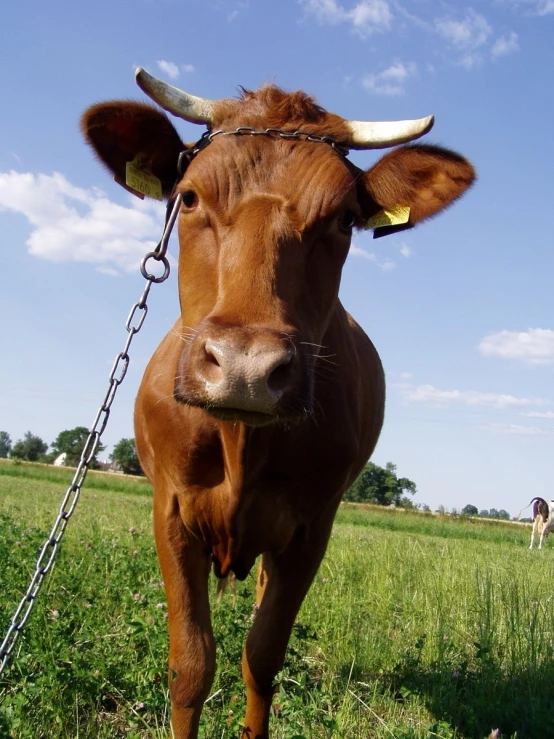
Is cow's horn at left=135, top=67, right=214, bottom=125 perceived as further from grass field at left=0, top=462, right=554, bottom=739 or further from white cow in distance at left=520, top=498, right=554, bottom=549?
white cow in distance at left=520, top=498, right=554, bottom=549

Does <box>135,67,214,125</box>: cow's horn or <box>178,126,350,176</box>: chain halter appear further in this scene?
<box>135,67,214,125</box>: cow's horn

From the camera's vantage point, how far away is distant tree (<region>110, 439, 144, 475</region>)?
96.5 m

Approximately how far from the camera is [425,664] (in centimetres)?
450

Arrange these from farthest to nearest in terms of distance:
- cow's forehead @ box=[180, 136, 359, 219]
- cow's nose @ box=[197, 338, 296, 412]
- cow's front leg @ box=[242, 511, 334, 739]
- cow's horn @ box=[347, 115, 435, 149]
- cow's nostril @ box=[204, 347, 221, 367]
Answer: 1. cow's horn @ box=[347, 115, 435, 149]
2. cow's front leg @ box=[242, 511, 334, 739]
3. cow's forehead @ box=[180, 136, 359, 219]
4. cow's nostril @ box=[204, 347, 221, 367]
5. cow's nose @ box=[197, 338, 296, 412]

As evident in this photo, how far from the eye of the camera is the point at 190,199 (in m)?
3.12

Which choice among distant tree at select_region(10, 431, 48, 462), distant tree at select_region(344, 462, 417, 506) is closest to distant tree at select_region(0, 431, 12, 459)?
distant tree at select_region(10, 431, 48, 462)

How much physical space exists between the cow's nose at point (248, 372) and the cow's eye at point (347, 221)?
3.59 ft

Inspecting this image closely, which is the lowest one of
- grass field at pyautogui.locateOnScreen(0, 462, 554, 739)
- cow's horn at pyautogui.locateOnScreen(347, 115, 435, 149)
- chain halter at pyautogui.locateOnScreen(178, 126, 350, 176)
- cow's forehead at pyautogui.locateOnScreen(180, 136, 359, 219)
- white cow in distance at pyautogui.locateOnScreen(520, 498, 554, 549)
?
grass field at pyautogui.locateOnScreen(0, 462, 554, 739)

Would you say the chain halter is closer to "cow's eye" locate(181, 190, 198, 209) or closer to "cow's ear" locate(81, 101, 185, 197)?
"cow's ear" locate(81, 101, 185, 197)

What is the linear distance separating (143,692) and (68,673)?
0.47m

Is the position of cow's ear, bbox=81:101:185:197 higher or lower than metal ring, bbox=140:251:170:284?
higher

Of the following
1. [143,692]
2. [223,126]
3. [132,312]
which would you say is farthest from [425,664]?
[223,126]

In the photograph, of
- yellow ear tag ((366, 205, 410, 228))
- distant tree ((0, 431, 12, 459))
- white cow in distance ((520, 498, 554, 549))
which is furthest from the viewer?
distant tree ((0, 431, 12, 459))

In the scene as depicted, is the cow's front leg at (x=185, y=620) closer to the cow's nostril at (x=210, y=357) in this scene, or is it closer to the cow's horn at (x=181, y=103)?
the cow's nostril at (x=210, y=357)
